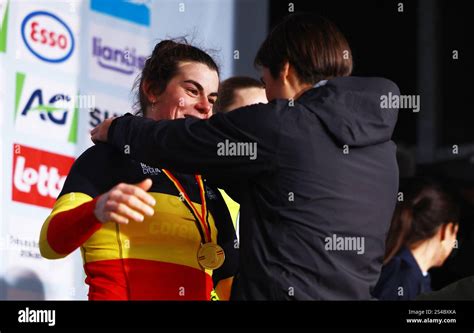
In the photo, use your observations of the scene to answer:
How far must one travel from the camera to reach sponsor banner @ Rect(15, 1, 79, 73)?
12.7 ft

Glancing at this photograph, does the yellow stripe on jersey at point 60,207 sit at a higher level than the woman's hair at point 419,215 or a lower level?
lower

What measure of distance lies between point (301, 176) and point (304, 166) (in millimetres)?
27

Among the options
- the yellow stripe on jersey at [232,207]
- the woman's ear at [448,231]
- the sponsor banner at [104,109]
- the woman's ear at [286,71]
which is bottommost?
the yellow stripe on jersey at [232,207]

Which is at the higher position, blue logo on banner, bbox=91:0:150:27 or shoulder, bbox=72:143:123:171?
blue logo on banner, bbox=91:0:150:27

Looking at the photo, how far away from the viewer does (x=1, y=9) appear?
3797mm

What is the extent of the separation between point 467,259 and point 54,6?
8.24 feet

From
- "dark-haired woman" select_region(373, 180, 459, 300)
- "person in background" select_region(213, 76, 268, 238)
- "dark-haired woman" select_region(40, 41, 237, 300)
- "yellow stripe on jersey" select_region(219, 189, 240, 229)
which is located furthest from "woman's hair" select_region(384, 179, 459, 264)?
"dark-haired woman" select_region(40, 41, 237, 300)

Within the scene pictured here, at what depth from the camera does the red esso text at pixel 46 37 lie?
3.91 meters

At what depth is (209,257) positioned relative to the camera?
9.71 ft

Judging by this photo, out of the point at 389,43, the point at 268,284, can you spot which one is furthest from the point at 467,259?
the point at 268,284

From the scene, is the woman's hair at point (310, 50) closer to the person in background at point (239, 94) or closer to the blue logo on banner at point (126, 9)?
the person in background at point (239, 94)

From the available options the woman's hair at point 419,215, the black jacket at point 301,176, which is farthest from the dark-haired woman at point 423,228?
the black jacket at point 301,176

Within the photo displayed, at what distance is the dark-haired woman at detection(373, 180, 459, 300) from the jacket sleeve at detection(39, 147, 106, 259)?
5.81ft
